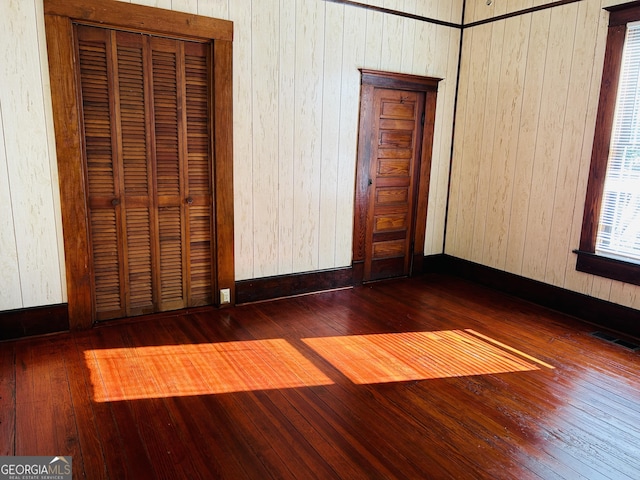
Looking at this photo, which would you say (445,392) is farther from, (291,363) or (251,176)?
(251,176)

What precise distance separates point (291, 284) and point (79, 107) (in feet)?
7.49

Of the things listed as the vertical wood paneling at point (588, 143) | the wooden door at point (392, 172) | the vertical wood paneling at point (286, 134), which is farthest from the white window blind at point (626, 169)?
the vertical wood paneling at point (286, 134)

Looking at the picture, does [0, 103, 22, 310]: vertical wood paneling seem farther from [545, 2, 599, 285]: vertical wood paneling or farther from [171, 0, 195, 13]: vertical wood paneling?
[545, 2, 599, 285]: vertical wood paneling

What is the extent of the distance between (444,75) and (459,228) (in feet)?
5.56

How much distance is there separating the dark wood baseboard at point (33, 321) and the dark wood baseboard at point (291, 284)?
4.55 ft

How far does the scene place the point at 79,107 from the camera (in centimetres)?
337

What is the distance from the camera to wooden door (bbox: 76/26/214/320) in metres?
3.47

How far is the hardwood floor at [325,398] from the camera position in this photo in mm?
2236

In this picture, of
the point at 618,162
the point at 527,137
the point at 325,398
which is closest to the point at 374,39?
the point at 527,137

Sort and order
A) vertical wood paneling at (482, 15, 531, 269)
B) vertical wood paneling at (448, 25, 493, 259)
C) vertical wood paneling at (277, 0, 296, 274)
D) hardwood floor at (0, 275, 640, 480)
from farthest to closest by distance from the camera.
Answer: vertical wood paneling at (448, 25, 493, 259), vertical wood paneling at (482, 15, 531, 269), vertical wood paneling at (277, 0, 296, 274), hardwood floor at (0, 275, 640, 480)

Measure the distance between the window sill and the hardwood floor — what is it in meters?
0.49

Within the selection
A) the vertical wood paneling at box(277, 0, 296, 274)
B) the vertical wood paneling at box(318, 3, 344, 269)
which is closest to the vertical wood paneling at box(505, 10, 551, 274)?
the vertical wood paneling at box(318, 3, 344, 269)

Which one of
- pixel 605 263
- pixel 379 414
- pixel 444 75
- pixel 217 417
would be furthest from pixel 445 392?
pixel 444 75

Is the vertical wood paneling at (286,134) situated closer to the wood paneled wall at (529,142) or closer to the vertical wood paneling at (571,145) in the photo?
the wood paneled wall at (529,142)
